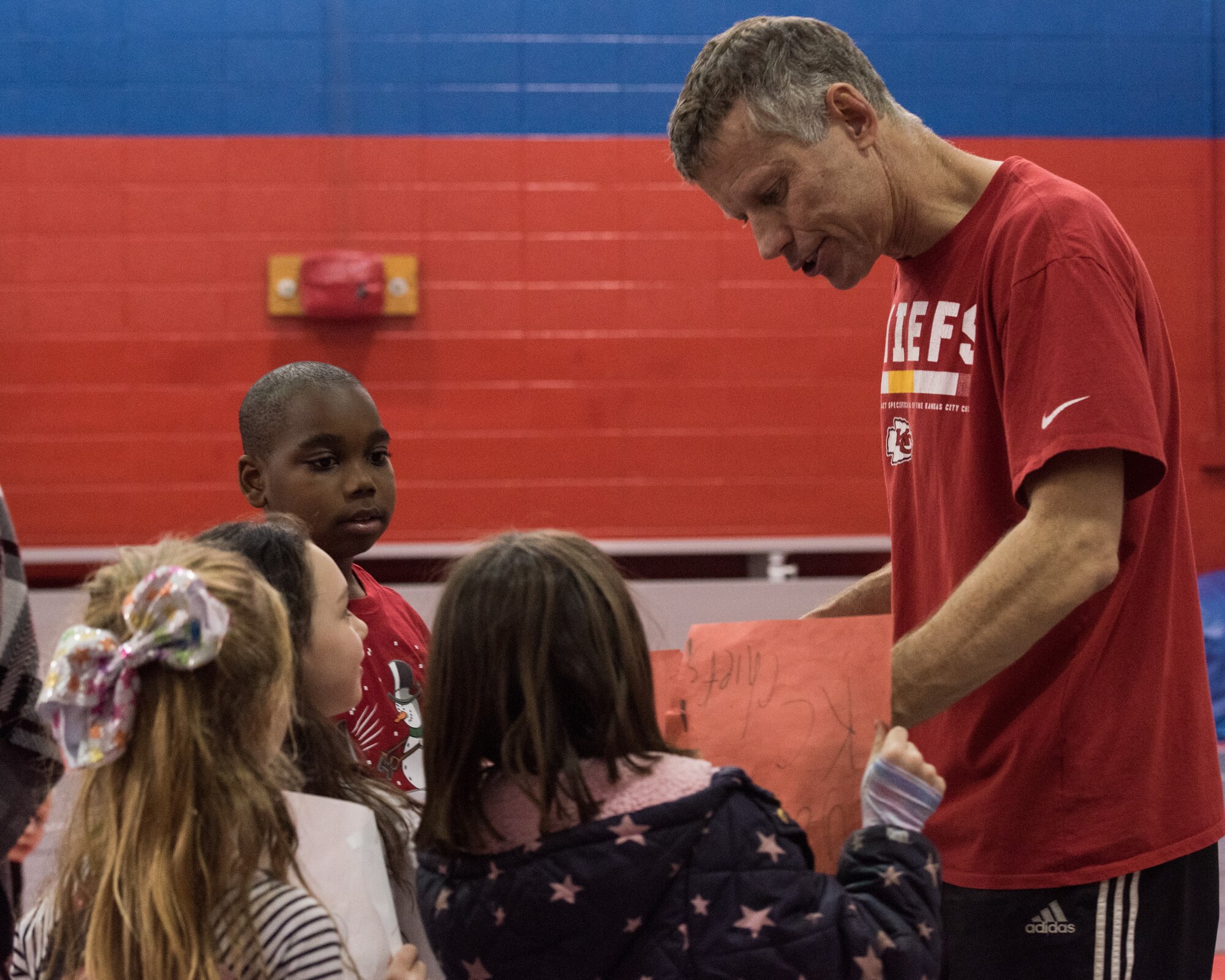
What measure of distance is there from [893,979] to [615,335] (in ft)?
12.1

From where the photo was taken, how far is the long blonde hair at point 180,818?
3.47 feet

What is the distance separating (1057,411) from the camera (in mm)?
1142

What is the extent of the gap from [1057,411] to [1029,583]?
157 mm

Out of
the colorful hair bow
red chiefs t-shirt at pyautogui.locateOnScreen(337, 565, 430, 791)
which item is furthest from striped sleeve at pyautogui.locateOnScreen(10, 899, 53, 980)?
red chiefs t-shirt at pyautogui.locateOnScreen(337, 565, 430, 791)

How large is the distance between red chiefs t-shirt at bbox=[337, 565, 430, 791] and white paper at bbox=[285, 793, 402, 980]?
0.30m

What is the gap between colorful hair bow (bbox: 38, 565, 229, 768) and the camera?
107 centimetres

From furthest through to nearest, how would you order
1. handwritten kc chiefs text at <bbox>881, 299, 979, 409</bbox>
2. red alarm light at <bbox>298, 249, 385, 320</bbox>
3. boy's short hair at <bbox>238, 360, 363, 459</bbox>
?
1. red alarm light at <bbox>298, 249, 385, 320</bbox>
2. boy's short hair at <bbox>238, 360, 363, 459</bbox>
3. handwritten kc chiefs text at <bbox>881, 299, 979, 409</bbox>

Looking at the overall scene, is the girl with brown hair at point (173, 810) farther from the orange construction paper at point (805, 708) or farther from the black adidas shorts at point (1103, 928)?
the black adidas shorts at point (1103, 928)

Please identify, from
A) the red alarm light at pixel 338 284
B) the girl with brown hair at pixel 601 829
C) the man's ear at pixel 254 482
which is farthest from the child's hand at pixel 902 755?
the red alarm light at pixel 338 284

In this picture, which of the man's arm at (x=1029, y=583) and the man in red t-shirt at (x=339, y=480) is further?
the man in red t-shirt at (x=339, y=480)

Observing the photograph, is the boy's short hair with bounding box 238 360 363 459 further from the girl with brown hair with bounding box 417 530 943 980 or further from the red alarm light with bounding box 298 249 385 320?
the red alarm light with bounding box 298 249 385 320

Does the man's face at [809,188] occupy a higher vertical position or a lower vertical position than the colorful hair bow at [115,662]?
higher

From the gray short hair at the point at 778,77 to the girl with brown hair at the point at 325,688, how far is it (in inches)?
24.9

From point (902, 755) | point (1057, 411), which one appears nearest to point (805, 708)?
point (902, 755)
